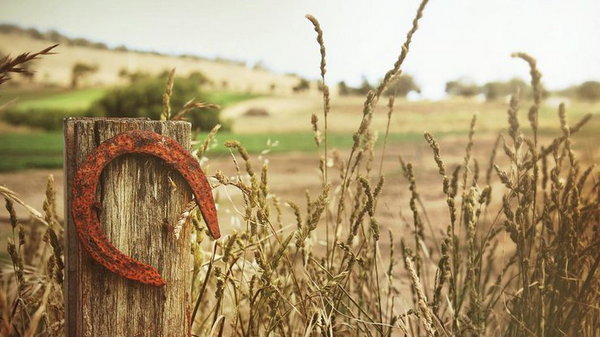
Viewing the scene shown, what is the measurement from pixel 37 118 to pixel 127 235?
26.3 metres

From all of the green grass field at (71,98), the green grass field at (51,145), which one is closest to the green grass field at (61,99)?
the green grass field at (71,98)

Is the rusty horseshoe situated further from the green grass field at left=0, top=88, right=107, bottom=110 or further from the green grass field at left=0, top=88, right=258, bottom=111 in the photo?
the green grass field at left=0, top=88, right=107, bottom=110

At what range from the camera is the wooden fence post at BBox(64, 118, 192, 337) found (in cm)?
175

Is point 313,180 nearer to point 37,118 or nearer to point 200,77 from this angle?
point 37,118

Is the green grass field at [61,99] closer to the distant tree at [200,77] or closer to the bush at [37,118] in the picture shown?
the bush at [37,118]

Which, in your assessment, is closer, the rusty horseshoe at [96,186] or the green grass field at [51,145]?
the rusty horseshoe at [96,186]

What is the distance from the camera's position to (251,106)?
1108 inches

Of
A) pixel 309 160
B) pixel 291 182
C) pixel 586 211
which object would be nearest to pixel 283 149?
pixel 309 160

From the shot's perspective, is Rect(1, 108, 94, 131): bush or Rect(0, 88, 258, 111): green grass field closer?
Rect(1, 108, 94, 131): bush

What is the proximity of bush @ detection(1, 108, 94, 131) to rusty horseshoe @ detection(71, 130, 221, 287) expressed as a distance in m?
25.3

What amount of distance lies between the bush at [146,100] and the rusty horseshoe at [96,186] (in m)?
23.3

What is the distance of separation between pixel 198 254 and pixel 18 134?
83.6ft

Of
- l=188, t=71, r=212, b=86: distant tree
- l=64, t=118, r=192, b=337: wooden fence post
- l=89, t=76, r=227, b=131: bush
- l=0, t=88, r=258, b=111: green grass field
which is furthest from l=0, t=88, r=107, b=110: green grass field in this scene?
l=64, t=118, r=192, b=337: wooden fence post

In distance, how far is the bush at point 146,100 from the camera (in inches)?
1013
